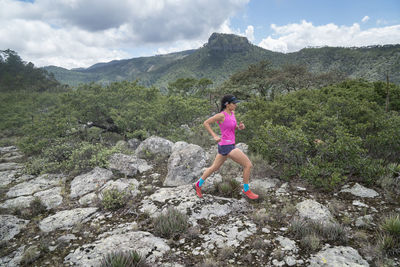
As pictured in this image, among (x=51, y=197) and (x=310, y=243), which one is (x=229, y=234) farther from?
(x=51, y=197)

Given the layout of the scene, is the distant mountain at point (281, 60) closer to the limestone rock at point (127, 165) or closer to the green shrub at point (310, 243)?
the limestone rock at point (127, 165)

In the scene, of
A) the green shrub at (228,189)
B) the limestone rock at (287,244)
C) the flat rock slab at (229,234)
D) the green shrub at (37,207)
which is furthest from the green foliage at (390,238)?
the green shrub at (37,207)

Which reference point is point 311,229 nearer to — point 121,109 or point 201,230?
point 201,230

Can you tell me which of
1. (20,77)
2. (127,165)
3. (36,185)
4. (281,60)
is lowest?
(36,185)

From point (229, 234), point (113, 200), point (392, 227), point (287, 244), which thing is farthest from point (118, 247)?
point (392, 227)

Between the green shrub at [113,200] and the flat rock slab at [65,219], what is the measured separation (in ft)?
0.95

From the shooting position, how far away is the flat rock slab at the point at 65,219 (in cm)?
408

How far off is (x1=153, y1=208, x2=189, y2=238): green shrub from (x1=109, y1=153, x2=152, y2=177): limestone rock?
3128 millimetres

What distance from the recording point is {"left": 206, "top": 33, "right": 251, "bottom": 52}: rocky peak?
160m

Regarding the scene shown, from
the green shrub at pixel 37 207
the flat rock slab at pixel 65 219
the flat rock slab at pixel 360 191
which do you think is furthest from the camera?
the green shrub at pixel 37 207

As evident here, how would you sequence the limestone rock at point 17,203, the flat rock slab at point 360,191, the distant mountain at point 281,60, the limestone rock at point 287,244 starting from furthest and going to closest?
the distant mountain at point 281,60, the limestone rock at point 17,203, the flat rock slab at point 360,191, the limestone rock at point 287,244

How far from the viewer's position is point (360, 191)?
14.4 feet

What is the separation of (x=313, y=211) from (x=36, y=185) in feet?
25.9

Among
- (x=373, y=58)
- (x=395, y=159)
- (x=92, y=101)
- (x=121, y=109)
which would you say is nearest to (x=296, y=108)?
(x=395, y=159)
